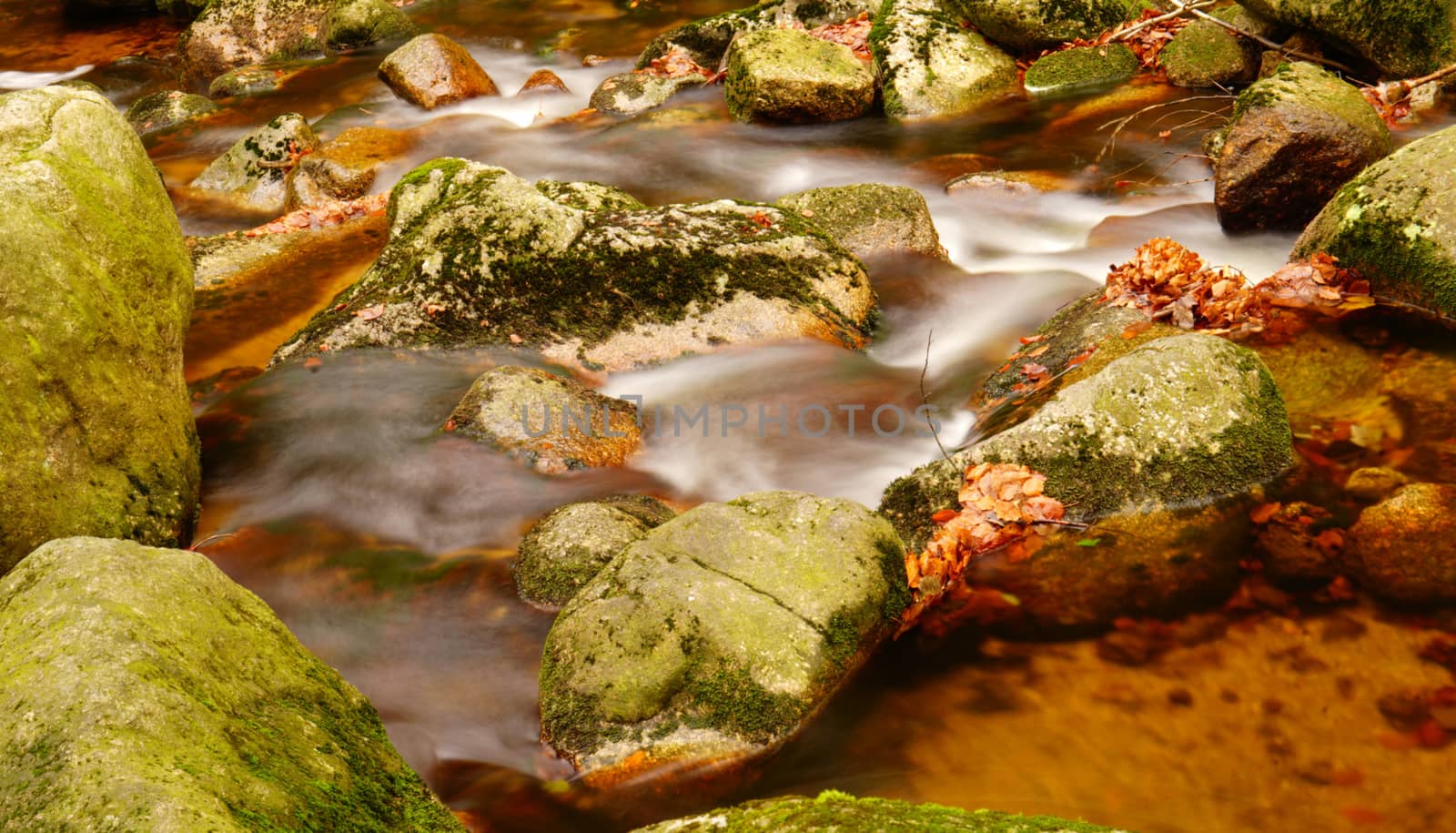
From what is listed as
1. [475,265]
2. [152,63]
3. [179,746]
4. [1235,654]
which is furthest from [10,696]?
[152,63]

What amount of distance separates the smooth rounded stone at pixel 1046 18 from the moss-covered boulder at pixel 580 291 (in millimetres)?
7025

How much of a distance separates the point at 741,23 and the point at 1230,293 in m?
9.80

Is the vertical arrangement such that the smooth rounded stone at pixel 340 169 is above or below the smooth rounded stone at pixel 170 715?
below

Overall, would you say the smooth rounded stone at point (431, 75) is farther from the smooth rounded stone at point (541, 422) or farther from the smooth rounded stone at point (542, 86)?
the smooth rounded stone at point (541, 422)

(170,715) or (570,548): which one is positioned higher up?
(170,715)

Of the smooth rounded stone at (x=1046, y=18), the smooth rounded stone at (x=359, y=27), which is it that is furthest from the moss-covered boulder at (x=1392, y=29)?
the smooth rounded stone at (x=359, y=27)

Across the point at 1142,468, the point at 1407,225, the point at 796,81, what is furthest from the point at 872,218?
the point at 1142,468

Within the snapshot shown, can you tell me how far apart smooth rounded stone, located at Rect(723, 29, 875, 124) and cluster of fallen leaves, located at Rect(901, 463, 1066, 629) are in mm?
7858

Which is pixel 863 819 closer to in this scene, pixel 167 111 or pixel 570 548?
pixel 570 548

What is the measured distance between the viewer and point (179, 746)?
2.40m

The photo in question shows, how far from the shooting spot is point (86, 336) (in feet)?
16.6

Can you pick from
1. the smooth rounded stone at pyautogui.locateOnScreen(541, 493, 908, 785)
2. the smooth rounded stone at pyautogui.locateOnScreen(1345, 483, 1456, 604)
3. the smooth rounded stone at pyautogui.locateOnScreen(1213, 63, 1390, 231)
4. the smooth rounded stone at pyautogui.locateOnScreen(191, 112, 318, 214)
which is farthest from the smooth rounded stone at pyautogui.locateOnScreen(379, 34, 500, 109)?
the smooth rounded stone at pyautogui.locateOnScreen(1345, 483, 1456, 604)

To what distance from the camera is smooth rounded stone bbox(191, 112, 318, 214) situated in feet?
39.5

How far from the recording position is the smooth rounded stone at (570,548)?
16.5ft
